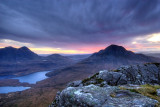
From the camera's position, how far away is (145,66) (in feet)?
72.6

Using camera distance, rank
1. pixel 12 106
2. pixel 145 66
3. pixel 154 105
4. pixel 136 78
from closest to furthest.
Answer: pixel 154 105, pixel 136 78, pixel 145 66, pixel 12 106

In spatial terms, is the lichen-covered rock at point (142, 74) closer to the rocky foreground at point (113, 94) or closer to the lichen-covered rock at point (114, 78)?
the rocky foreground at point (113, 94)

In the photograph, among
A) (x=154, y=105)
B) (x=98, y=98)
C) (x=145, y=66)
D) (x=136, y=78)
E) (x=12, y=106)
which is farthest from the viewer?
(x=12, y=106)

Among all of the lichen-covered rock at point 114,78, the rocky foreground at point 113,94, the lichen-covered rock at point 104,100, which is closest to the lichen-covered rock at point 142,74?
the rocky foreground at point 113,94

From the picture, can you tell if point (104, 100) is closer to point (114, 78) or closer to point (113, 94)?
point (113, 94)

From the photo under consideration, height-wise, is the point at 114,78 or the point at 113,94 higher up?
the point at 113,94

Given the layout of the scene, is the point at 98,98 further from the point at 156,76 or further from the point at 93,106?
the point at 156,76

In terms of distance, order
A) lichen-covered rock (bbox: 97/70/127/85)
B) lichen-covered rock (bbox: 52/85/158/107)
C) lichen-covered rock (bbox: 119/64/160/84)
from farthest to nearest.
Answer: lichen-covered rock (bbox: 119/64/160/84)
lichen-covered rock (bbox: 97/70/127/85)
lichen-covered rock (bbox: 52/85/158/107)

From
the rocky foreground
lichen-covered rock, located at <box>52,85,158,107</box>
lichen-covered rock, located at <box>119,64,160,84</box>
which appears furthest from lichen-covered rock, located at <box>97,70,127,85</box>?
lichen-covered rock, located at <box>52,85,158,107</box>

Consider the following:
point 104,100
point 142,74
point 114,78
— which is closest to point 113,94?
point 104,100

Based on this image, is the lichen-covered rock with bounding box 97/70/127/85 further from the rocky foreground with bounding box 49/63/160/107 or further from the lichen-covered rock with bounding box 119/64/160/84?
the lichen-covered rock with bounding box 119/64/160/84

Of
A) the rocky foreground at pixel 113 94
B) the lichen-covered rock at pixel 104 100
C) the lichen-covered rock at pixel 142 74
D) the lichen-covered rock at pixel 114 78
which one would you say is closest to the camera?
the lichen-covered rock at pixel 104 100

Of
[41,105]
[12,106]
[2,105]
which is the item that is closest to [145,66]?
[41,105]

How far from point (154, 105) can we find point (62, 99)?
8971 mm
